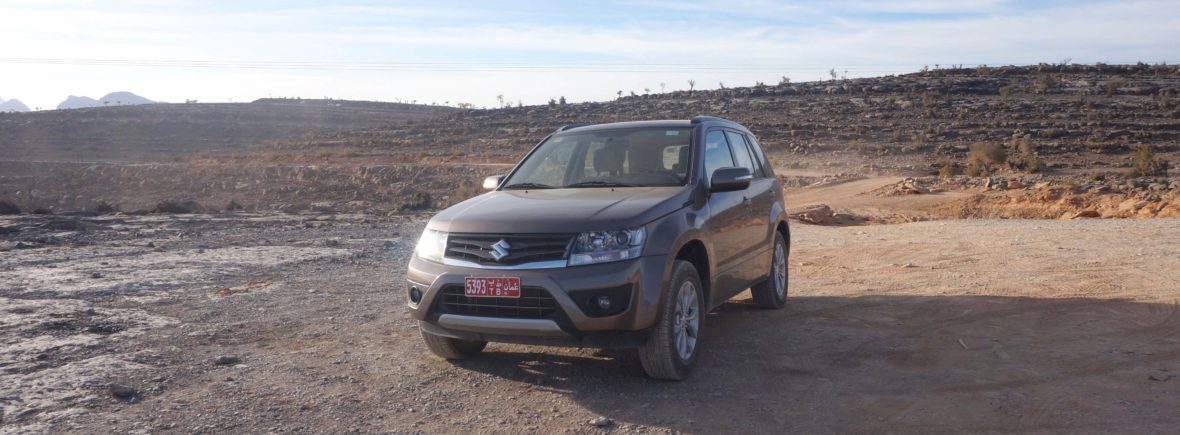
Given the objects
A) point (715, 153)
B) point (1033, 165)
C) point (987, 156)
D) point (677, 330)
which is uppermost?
point (715, 153)

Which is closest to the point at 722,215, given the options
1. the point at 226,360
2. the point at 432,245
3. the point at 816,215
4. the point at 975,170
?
the point at 432,245

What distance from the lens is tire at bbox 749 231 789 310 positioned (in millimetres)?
8133

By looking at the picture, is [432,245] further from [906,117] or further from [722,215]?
[906,117]

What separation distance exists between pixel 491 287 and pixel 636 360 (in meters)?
1.41

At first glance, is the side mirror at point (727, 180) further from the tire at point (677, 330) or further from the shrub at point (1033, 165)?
the shrub at point (1033, 165)

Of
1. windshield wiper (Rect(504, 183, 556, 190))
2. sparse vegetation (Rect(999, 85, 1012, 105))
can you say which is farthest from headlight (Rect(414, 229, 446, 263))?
sparse vegetation (Rect(999, 85, 1012, 105))

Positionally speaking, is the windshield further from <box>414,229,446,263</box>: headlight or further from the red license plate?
the red license plate

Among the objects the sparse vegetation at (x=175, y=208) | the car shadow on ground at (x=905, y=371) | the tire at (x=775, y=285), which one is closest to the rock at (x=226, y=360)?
the car shadow on ground at (x=905, y=371)

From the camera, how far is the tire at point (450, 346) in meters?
6.25

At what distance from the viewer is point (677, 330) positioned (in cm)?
584

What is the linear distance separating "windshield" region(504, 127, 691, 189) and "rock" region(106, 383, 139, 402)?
2.88 meters

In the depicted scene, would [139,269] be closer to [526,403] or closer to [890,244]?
[526,403]

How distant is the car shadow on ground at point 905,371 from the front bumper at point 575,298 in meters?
0.48

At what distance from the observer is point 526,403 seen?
5.55 m
